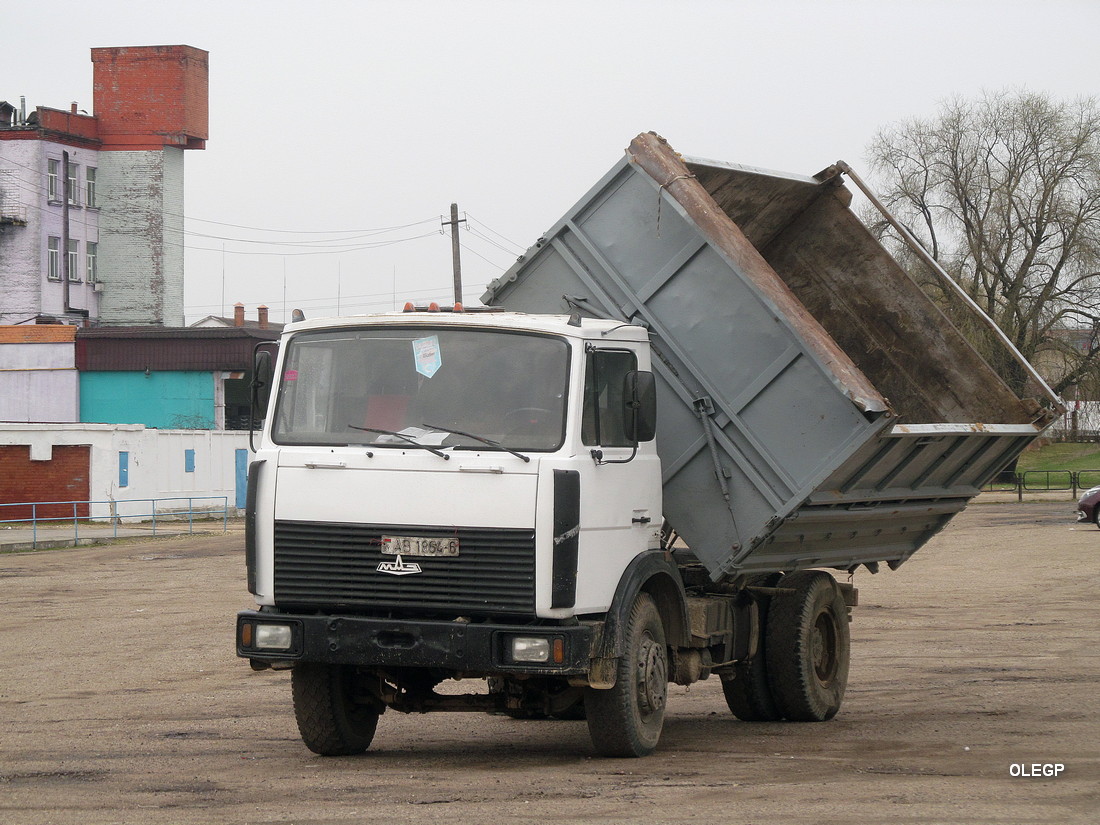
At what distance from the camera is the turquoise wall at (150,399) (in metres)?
52.2

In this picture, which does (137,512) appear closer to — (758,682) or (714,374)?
(758,682)

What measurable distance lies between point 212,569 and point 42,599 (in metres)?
5.35

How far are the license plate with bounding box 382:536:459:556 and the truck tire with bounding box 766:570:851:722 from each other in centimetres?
354

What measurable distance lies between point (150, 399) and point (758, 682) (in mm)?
44974

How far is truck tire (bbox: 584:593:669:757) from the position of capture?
8188mm

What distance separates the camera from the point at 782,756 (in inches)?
346

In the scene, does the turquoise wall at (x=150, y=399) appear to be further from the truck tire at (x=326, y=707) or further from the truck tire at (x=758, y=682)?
the truck tire at (x=326, y=707)

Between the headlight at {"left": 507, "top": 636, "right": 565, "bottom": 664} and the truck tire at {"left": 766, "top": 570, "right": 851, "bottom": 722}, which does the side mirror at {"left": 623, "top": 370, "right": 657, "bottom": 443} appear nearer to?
the headlight at {"left": 507, "top": 636, "right": 565, "bottom": 664}

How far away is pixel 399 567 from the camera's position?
7812 mm

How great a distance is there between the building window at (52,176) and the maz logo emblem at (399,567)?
59348 mm

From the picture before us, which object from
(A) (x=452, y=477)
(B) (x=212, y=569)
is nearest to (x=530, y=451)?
A: (A) (x=452, y=477)

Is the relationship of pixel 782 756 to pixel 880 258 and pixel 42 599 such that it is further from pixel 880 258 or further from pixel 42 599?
pixel 42 599

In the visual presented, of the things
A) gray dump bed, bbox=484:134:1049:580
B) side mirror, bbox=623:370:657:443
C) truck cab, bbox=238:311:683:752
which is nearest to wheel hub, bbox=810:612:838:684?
gray dump bed, bbox=484:134:1049:580

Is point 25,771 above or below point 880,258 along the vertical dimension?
below
